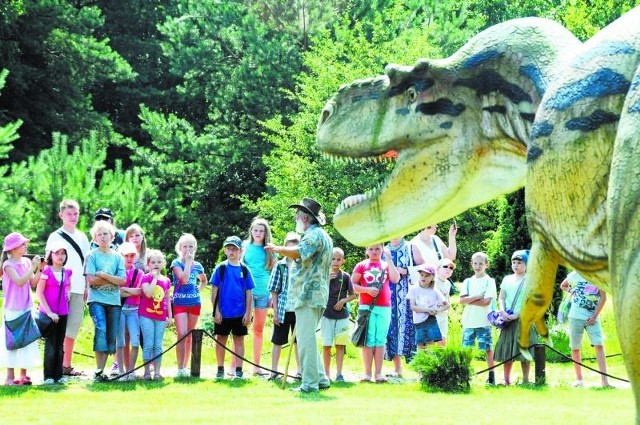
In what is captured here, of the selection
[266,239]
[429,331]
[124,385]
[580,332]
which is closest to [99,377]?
[124,385]

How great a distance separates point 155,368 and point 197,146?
2252cm

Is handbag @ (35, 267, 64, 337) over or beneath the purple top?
beneath

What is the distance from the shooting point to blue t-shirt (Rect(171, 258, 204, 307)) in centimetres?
1220

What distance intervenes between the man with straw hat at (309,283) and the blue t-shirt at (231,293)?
1.39 metres

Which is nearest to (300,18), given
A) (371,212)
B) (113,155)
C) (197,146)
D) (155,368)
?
(197,146)

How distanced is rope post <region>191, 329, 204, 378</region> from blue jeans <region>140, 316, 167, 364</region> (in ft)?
1.21

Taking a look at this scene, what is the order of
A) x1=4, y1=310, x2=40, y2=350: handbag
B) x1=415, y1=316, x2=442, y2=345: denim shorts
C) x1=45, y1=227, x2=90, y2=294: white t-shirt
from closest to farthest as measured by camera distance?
x1=4, y1=310, x2=40, y2=350: handbag < x1=45, y1=227, x2=90, y2=294: white t-shirt < x1=415, y1=316, x2=442, y2=345: denim shorts

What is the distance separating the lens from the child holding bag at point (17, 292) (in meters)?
10.8

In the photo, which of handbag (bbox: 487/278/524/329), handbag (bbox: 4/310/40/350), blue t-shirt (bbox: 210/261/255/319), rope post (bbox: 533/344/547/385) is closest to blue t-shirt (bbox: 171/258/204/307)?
blue t-shirt (bbox: 210/261/255/319)

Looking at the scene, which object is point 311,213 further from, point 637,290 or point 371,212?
point 637,290

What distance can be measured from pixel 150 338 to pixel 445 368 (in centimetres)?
321

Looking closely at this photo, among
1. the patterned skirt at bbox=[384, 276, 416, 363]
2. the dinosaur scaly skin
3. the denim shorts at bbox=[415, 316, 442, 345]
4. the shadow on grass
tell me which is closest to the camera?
the dinosaur scaly skin

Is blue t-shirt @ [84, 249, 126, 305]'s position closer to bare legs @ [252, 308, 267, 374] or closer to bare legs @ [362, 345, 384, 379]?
bare legs @ [252, 308, 267, 374]

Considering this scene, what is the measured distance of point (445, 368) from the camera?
11.4m
